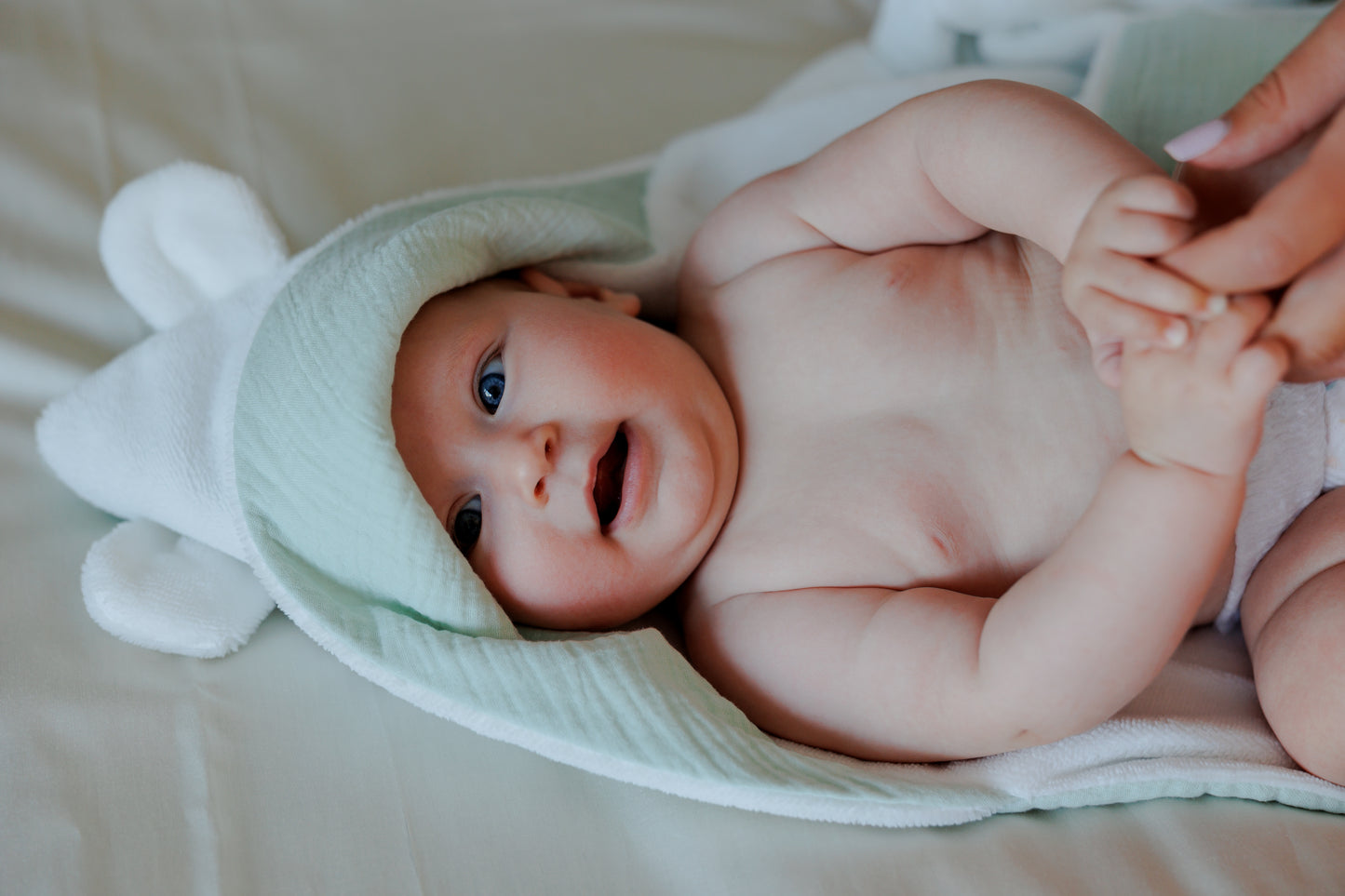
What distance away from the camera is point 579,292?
1312mm

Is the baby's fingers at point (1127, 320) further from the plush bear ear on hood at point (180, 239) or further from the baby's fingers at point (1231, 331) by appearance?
the plush bear ear on hood at point (180, 239)

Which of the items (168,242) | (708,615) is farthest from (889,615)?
(168,242)

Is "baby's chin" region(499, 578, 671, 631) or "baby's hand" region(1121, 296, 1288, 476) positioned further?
"baby's chin" region(499, 578, 671, 631)

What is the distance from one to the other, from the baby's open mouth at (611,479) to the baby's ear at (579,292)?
0.63ft

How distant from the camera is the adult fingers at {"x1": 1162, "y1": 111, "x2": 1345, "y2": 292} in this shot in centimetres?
69

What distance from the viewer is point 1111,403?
1.03 metres

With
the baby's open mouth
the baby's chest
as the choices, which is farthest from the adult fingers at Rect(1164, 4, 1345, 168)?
the baby's open mouth

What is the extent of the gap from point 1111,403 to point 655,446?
0.45 m

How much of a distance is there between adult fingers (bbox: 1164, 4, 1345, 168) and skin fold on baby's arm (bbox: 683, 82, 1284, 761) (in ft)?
0.22

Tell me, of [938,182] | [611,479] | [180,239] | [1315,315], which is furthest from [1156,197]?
[180,239]

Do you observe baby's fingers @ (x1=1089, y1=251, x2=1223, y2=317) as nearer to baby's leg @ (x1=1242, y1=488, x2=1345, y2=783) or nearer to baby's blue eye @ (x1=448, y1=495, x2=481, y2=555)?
baby's leg @ (x1=1242, y1=488, x2=1345, y2=783)

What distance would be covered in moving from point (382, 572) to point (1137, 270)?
0.72 meters

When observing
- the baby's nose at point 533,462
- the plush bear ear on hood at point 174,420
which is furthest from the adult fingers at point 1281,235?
the plush bear ear on hood at point 174,420

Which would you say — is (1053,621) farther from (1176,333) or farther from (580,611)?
(580,611)
